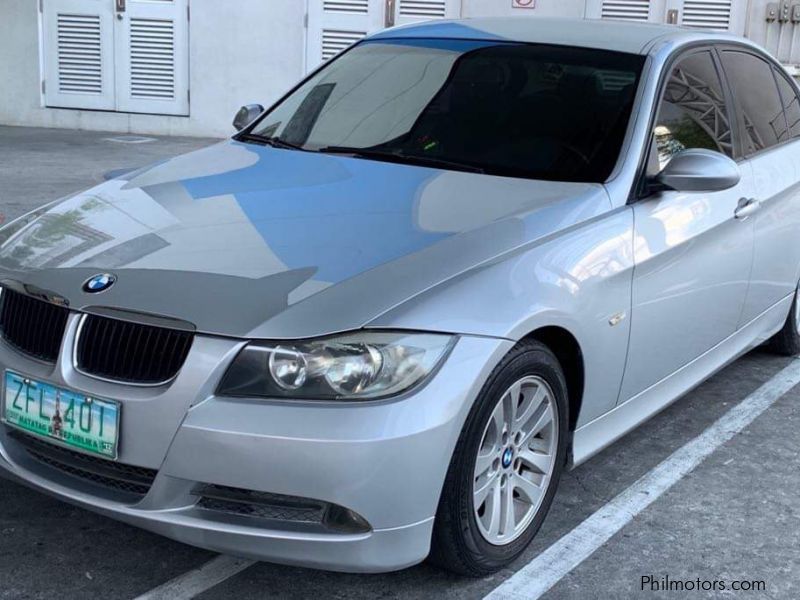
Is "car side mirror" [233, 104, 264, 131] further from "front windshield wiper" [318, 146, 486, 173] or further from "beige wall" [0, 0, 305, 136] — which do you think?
"beige wall" [0, 0, 305, 136]

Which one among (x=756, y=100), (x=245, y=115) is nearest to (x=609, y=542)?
(x=756, y=100)

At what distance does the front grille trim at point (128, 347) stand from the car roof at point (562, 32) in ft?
6.98

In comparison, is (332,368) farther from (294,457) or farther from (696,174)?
(696,174)

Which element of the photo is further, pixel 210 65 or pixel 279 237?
pixel 210 65

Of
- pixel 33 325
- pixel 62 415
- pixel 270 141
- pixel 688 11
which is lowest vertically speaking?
pixel 62 415

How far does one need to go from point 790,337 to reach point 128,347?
3.68 m

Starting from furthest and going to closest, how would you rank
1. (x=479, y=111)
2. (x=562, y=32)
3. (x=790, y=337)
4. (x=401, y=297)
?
(x=790, y=337), (x=562, y=32), (x=479, y=111), (x=401, y=297)

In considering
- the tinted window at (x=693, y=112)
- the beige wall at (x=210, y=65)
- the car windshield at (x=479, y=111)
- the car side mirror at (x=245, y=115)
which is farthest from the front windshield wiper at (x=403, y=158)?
the beige wall at (x=210, y=65)

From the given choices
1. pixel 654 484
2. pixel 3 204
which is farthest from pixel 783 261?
pixel 3 204

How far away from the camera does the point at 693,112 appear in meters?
4.24

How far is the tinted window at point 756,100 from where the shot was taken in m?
4.64

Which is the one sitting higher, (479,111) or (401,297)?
(479,111)

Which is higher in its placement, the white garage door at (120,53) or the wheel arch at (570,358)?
the white garage door at (120,53)

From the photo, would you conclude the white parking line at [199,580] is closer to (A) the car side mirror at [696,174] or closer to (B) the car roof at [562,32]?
(A) the car side mirror at [696,174]
